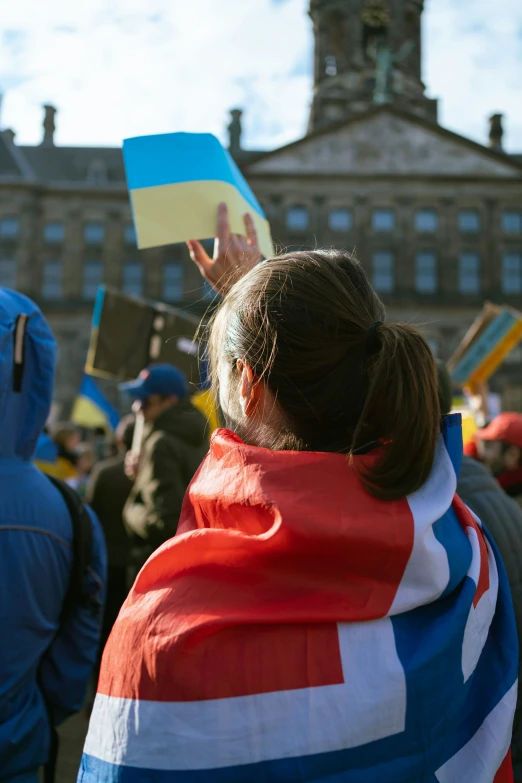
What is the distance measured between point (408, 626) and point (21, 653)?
1.18 meters

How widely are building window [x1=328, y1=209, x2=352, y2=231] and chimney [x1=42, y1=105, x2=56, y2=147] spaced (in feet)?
61.2

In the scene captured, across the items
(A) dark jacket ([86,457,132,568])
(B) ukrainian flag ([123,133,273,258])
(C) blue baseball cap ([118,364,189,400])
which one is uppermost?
(B) ukrainian flag ([123,133,273,258])

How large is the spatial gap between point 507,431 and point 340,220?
35.1 meters

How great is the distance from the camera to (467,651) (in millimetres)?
1219

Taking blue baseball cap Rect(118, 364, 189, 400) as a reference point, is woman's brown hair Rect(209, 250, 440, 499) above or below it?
above

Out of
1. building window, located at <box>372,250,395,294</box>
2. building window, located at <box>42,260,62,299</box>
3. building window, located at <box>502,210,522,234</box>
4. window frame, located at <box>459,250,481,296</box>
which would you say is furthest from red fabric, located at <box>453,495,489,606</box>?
building window, located at <box>502,210,522,234</box>

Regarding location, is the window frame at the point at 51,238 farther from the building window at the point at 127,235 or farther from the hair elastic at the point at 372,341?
the hair elastic at the point at 372,341

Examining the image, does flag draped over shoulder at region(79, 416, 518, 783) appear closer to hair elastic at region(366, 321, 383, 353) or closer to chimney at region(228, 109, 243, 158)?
hair elastic at region(366, 321, 383, 353)

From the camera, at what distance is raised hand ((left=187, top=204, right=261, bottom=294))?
1825mm

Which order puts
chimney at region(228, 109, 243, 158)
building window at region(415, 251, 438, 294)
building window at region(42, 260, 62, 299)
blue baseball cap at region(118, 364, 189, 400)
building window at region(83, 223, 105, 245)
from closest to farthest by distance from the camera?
blue baseball cap at region(118, 364, 189, 400) → building window at region(415, 251, 438, 294) → building window at region(42, 260, 62, 299) → building window at region(83, 223, 105, 245) → chimney at region(228, 109, 243, 158)

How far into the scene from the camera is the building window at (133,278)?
124ft

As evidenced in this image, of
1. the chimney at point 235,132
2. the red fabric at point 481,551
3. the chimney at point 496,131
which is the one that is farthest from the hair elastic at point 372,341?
the chimney at point 496,131

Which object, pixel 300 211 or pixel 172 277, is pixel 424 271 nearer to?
pixel 300 211

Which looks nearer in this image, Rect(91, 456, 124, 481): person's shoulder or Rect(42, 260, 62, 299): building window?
Rect(91, 456, 124, 481): person's shoulder
